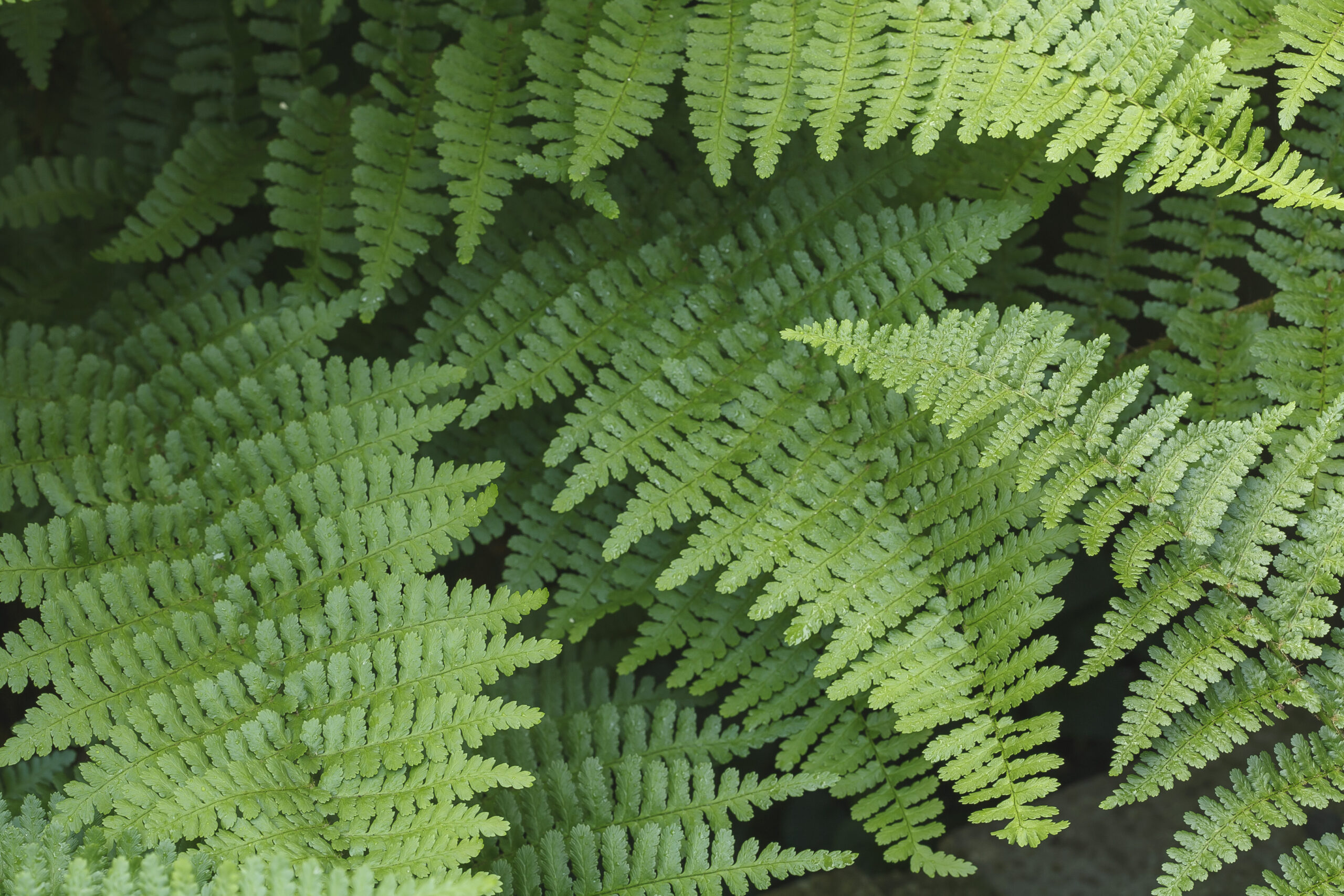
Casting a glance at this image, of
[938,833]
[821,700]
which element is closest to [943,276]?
[821,700]

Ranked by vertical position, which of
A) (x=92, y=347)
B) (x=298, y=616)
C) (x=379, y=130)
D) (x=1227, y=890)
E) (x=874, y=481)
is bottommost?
(x=1227, y=890)

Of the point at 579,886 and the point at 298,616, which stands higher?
the point at 298,616

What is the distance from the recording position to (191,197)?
260 cm

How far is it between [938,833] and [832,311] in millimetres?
1109

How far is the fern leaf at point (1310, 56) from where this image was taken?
171cm

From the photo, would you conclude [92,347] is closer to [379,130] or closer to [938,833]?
[379,130]

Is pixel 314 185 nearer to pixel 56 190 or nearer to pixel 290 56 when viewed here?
pixel 290 56

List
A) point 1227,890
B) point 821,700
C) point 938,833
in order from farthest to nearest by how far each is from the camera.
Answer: point 1227,890 → point 821,700 → point 938,833

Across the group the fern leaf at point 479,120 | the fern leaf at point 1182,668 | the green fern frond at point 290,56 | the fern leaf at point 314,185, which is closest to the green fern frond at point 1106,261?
the fern leaf at point 1182,668

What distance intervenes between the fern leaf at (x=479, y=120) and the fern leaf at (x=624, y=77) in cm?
20

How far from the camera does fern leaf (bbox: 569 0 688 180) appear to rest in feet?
6.15

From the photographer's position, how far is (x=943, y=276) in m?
2.02

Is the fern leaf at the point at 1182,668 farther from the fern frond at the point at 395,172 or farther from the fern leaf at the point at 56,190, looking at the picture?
the fern leaf at the point at 56,190

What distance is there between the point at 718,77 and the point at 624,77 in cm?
20
